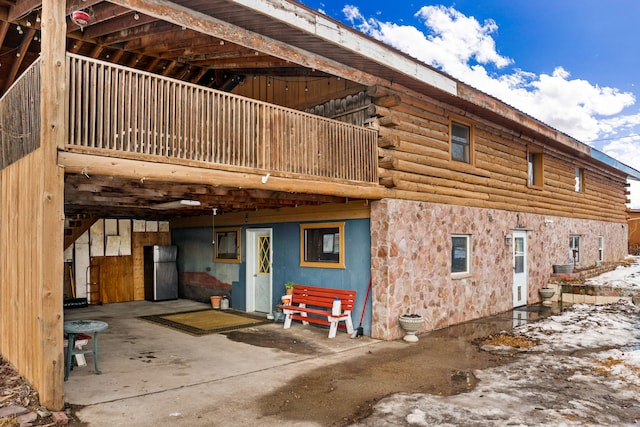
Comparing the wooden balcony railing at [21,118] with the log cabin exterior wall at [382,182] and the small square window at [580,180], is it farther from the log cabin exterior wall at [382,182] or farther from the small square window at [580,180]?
the small square window at [580,180]

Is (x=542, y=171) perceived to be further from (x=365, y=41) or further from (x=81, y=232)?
(x=81, y=232)

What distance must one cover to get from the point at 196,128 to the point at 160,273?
360 inches

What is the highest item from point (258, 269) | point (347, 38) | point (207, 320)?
point (347, 38)

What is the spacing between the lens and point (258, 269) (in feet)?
38.5

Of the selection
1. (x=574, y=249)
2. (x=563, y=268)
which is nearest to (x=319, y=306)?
(x=563, y=268)

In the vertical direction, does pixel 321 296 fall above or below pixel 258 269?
below

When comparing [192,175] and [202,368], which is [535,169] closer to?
[192,175]

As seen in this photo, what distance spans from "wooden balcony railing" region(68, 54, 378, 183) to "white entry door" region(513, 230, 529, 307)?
6.47 meters

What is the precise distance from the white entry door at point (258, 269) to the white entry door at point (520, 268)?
265 inches

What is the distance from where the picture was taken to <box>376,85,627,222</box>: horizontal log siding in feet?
29.6

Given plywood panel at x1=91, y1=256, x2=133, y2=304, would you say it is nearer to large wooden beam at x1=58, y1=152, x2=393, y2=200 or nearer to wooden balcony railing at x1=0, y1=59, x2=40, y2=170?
wooden balcony railing at x1=0, y1=59, x2=40, y2=170

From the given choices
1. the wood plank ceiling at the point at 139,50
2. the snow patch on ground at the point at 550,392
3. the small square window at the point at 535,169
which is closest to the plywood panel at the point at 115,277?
the wood plank ceiling at the point at 139,50

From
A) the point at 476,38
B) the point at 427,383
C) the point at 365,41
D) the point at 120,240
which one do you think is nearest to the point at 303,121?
the point at 365,41

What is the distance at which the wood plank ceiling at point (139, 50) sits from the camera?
6.30m
